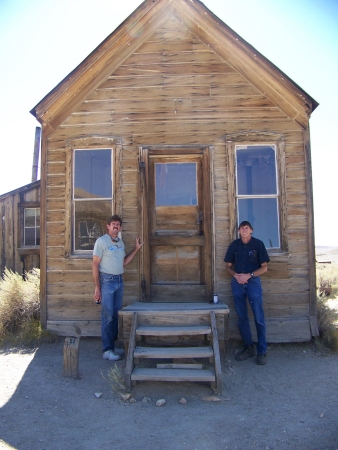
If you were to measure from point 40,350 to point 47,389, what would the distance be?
1498 mm

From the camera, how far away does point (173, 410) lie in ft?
14.0

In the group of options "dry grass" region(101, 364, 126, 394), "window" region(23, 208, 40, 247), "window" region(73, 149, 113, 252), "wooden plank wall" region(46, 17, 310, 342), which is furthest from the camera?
"window" region(23, 208, 40, 247)

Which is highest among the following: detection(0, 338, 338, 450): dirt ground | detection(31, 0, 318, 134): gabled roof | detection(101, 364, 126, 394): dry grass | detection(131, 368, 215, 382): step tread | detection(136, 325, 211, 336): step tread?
detection(31, 0, 318, 134): gabled roof

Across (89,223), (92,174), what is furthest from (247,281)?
(92,174)

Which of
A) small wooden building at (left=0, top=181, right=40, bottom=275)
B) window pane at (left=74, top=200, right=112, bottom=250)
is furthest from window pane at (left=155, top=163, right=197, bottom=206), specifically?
small wooden building at (left=0, top=181, right=40, bottom=275)

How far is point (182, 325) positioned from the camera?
17.6 ft

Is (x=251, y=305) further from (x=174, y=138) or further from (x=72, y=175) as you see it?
(x=72, y=175)

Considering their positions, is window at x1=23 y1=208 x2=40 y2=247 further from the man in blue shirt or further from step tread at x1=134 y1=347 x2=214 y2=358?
step tread at x1=134 y1=347 x2=214 y2=358

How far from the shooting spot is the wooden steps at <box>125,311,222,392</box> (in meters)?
4.62

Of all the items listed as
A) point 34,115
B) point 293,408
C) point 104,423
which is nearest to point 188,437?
point 104,423

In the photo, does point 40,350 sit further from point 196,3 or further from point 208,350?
point 196,3

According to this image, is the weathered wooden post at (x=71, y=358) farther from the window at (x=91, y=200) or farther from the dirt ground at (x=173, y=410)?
the window at (x=91, y=200)

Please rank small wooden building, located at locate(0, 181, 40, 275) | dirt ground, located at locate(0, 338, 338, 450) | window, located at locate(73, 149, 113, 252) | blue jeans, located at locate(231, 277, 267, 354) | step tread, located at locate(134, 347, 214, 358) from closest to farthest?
dirt ground, located at locate(0, 338, 338, 450) < step tread, located at locate(134, 347, 214, 358) < blue jeans, located at locate(231, 277, 267, 354) < window, located at locate(73, 149, 113, 252) < small wooden building, located at locate(0, 181, 40, 275)

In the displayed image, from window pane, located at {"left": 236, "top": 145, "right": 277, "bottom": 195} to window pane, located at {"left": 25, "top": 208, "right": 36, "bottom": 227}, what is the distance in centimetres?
791
